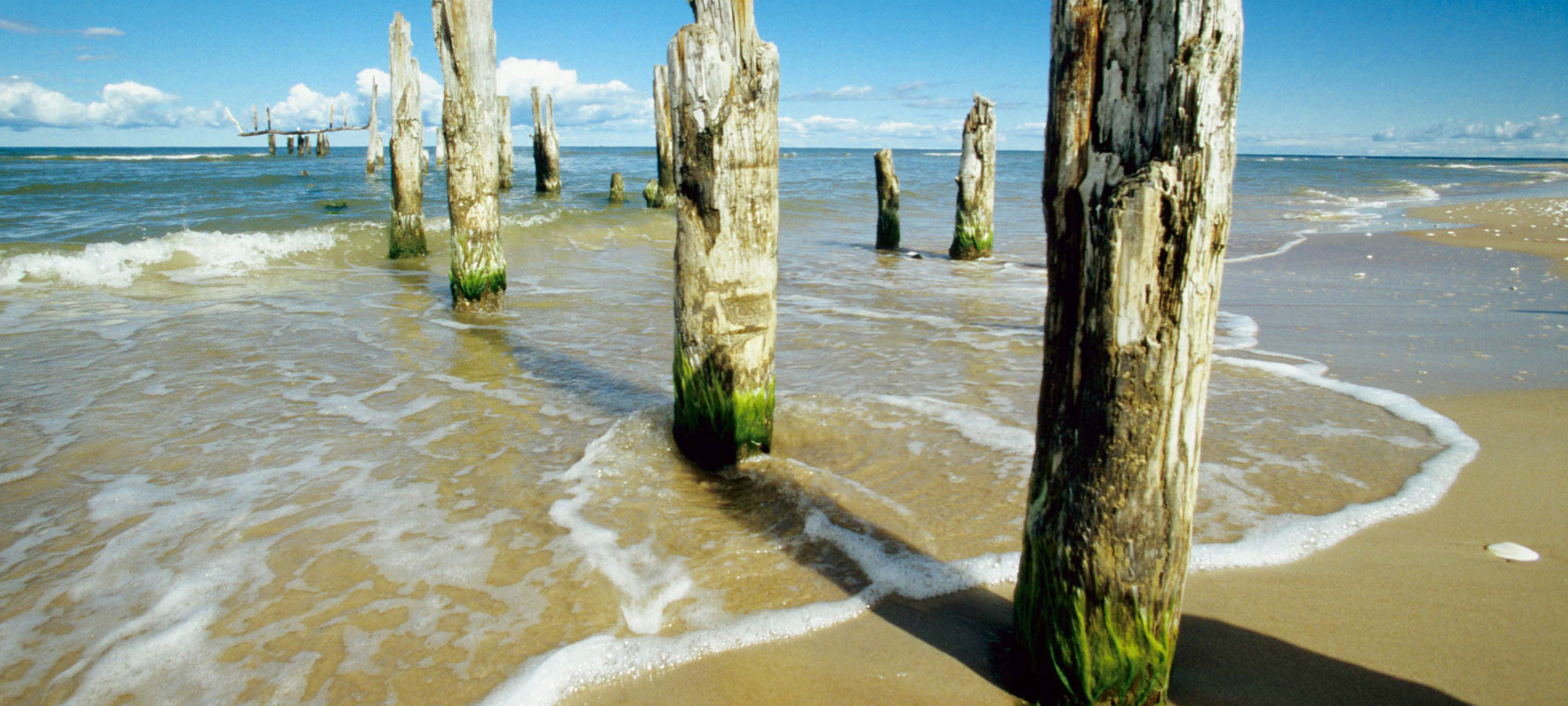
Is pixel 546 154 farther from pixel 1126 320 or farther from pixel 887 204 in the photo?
pixel 1126 320

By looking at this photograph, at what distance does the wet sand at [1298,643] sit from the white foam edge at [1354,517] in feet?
0.27

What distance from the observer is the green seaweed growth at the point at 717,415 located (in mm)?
4035

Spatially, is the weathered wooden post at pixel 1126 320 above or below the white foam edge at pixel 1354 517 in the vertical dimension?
above

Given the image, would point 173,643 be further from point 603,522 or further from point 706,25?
point 706,25

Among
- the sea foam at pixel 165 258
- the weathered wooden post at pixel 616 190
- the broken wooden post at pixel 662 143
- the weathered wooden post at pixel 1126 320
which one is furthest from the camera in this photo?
the weathered wooden post at pixel 616 190

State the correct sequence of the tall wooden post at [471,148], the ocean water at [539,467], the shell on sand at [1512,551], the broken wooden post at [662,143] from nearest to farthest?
1. the ocean water at [539,467]
2. the shell on sand at [1512,551]
3. the tall wooden post at [471,148]
4. the broken wooden post at [662,143]

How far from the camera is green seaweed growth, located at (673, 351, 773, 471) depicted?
13.2 feet

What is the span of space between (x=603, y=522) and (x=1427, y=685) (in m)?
2.98

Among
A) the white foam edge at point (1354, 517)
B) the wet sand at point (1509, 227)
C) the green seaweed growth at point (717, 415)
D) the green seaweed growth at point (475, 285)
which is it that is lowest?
the white foam edge at point (1354, 517)

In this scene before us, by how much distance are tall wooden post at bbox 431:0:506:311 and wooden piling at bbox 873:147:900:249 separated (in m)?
6.47

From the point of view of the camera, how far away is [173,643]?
Result: 2.82 metres

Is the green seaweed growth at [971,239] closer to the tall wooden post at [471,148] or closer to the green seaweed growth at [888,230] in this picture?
the green seaweed growth at [888,230]

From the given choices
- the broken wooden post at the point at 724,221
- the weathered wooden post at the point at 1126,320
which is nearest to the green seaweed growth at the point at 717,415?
the broken wooden post at the point at 724,221

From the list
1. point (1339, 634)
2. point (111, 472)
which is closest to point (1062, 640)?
point (1339, 634)
